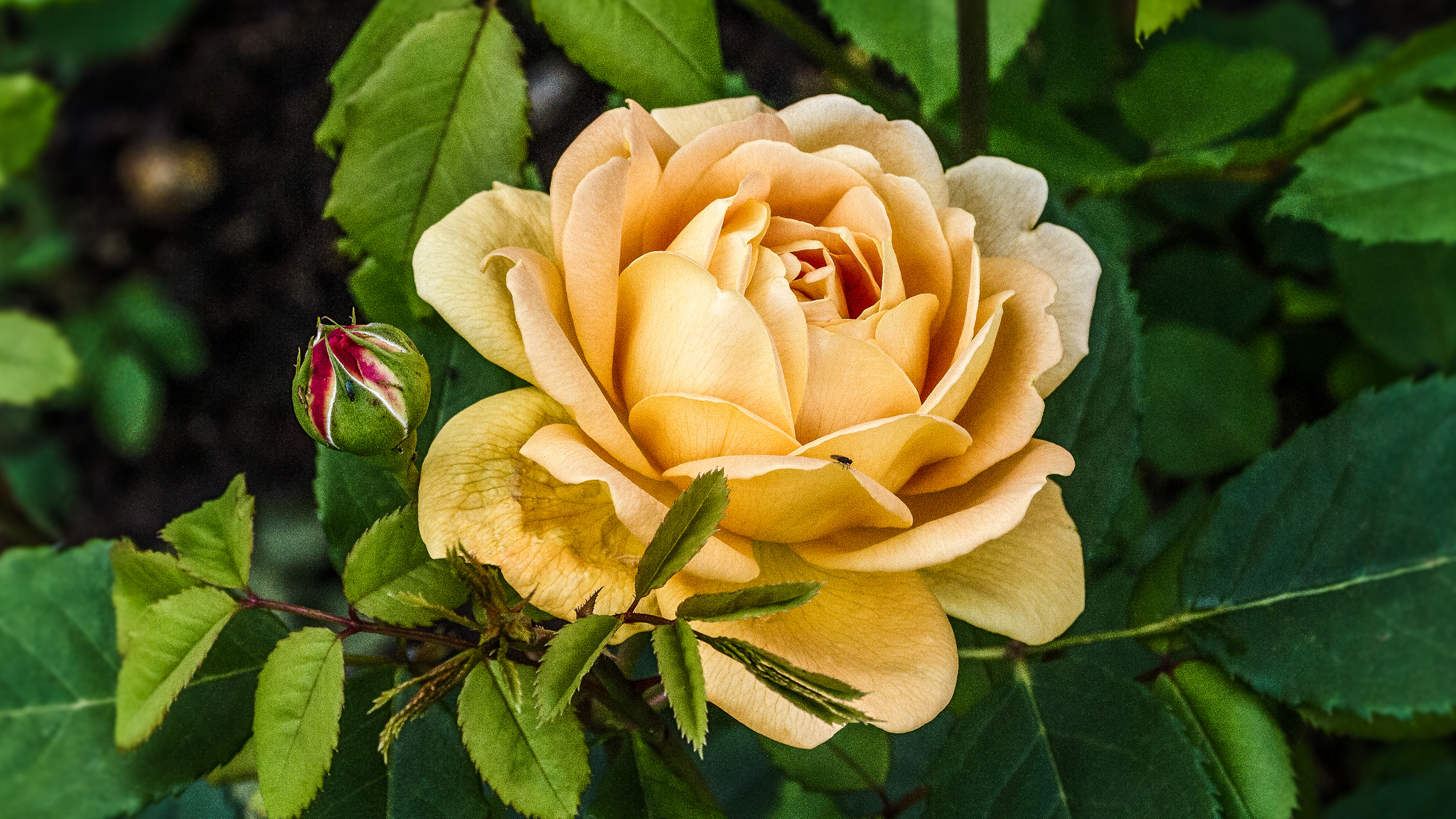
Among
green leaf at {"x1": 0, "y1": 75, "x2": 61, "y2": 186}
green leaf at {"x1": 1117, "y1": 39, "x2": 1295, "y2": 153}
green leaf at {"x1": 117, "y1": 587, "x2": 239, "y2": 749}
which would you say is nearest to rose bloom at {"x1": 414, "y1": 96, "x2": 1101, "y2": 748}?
green leaf at {"x1": 117, "y1": 587, "x2": 239, "y2": 749}

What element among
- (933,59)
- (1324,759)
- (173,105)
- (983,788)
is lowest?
(1324,759)

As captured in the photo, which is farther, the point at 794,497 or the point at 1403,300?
the point at 1403,300

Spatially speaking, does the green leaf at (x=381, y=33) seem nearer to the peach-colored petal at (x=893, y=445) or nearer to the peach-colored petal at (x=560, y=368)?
the peach-colored petal at (x=560, y=368)

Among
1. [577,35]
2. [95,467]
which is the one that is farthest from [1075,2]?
[95,467]

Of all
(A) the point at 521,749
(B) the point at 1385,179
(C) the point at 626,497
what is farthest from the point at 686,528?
(B) the point at 1385,179

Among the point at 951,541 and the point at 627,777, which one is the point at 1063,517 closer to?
the point at 951,541

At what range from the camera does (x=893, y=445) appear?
19.6 inches

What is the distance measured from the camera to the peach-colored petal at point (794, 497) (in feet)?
1.54

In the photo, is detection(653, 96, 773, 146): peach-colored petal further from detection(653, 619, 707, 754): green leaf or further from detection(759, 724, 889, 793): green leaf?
detection(759, 724, 889, 793): green leaf

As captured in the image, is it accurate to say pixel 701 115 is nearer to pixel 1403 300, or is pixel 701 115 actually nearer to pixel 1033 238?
pixel 1033 238

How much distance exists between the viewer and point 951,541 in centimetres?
48

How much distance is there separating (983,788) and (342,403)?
44 cm

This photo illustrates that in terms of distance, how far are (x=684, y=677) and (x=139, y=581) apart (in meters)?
0.30

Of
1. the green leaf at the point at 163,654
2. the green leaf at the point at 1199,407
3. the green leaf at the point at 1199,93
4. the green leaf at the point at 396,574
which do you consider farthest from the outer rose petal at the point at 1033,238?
the green leaf at the point at 1199,407
